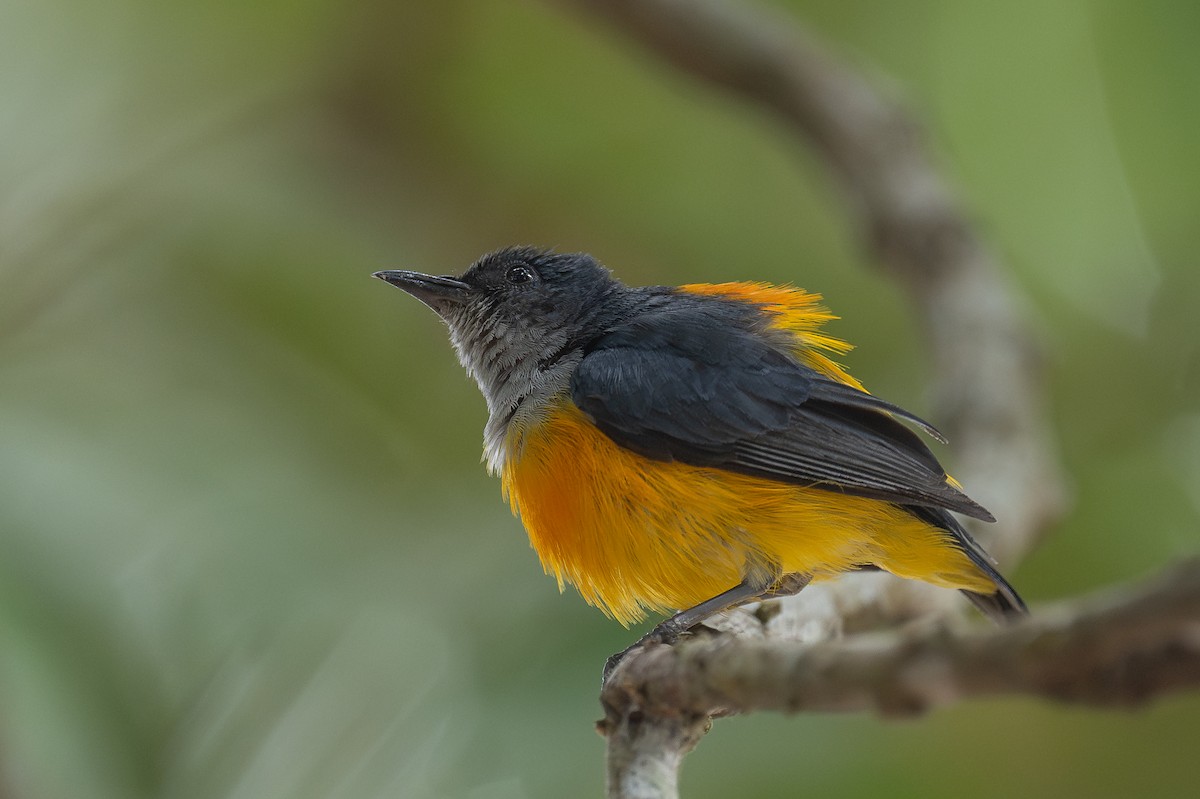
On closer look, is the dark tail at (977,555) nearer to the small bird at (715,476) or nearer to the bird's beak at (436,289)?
the small bird at (715,476)

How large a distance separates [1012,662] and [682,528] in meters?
1.77

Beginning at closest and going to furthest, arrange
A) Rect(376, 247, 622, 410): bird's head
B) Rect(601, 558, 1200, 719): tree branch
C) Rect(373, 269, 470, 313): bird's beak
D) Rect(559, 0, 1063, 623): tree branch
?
Rect(601, 558, 1200, 719): tree branch → Rect(559, 0, 1063, 623): tree branch → Rect(376, 247, 622, 410): bird's head → Rect(373, 269, 470, 313): bird's beak

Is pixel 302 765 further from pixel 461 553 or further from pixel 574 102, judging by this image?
pixel 574 102

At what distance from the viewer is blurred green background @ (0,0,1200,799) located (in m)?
3.89

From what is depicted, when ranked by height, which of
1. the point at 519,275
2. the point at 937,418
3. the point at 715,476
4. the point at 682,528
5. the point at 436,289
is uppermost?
the point at 937,418

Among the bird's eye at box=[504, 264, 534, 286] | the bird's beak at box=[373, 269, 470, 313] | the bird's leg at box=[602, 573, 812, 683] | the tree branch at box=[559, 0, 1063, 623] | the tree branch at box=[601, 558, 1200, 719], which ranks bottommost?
the tree branch at box=[601, 558, 1200, 719]

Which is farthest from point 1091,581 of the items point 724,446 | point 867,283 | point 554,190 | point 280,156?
point 280,156

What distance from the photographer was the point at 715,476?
10.4ft

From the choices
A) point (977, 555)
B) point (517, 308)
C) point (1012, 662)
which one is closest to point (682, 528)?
point (977, 555)

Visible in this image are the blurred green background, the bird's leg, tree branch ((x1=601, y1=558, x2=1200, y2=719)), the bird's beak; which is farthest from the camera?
the bird's beak

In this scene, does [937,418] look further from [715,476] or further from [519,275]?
[519,275]

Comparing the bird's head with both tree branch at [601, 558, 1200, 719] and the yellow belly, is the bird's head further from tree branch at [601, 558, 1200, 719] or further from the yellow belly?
tree branch at [601, 558, 1200, 719]

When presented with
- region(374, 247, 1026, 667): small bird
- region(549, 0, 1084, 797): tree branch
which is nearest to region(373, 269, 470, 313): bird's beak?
region(374, 247, 1026, 667): small bird

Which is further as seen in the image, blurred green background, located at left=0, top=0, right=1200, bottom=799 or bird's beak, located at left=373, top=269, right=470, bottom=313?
bird's beak, located at left=373, top=269, right=470, bottom=313
